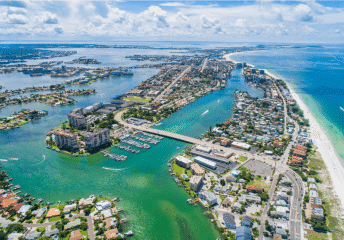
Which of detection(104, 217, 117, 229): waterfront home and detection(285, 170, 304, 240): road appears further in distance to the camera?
detection(104, 217, 117, 229): waterfront home

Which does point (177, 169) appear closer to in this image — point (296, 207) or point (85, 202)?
point (85, 202)

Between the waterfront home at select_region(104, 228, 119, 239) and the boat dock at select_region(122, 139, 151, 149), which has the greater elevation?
the boat dock at select_region(122, 139, 151, 149)

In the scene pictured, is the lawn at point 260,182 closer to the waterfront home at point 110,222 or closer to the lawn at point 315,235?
the lawn at point 315,235

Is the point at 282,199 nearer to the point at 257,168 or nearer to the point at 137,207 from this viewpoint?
the point at 257,168

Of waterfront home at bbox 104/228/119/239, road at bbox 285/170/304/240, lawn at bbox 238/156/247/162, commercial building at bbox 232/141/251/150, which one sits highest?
commercial building at bbox 232/141/251/150

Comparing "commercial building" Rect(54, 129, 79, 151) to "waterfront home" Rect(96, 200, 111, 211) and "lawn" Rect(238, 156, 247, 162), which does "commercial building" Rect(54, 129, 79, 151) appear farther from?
"lawn" Rect(238, 156, 247, 162)

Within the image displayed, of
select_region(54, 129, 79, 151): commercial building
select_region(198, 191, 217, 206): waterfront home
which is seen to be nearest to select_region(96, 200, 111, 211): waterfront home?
select_region(198, 191, 217, 206): waterfront home

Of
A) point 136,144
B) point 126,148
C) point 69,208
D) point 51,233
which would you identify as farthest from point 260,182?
point 51,233

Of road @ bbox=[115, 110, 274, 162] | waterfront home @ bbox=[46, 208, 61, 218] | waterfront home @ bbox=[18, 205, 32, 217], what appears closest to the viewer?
waterfront home @ bbox=[46, 208, 61, 218]
